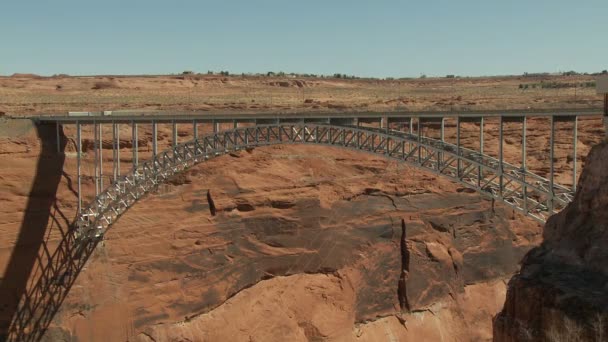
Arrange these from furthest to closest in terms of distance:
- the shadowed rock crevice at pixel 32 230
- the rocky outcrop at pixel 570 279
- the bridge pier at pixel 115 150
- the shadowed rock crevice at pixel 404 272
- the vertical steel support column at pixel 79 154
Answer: the shadowed rock crevice at pixel 404 272
the vertical steel support column at pixel 79 154
the bridge pier at pixel 115 150
the shadowed rock crevice at pixel 32 230
the rocky outcrop at pixel 570 279

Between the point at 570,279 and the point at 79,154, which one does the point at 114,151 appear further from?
the point at 570,279

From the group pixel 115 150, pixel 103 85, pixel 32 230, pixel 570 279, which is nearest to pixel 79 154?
pixel 115 150

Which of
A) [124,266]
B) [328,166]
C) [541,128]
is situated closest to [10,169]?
[124,266]

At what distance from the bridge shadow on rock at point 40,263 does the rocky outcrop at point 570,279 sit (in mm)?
18268

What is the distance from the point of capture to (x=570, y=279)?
1141 cm

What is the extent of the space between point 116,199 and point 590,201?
59.5ft

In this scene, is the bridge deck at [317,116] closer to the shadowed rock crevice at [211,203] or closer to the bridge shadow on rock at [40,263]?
the bridge shadow on rock at [40,263]

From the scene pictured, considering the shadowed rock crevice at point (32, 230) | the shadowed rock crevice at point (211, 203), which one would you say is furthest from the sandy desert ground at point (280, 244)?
the shadowed rock crevice at point (211, 203)

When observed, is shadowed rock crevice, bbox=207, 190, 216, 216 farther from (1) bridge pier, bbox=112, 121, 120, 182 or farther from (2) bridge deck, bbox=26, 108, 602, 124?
(2) bridge deck, bbox=26, 108, 602, 124

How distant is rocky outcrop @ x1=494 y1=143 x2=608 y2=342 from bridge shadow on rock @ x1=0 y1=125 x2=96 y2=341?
18268 millimetres

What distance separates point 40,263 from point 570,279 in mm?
19893

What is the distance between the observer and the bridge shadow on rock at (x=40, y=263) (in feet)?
84.1

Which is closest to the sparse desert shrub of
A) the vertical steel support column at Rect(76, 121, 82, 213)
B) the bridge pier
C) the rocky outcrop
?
the bridge pier

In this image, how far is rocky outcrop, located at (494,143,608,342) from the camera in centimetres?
1055
